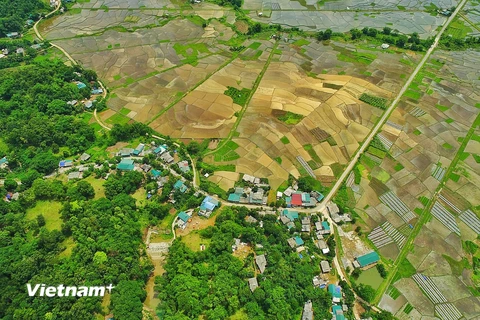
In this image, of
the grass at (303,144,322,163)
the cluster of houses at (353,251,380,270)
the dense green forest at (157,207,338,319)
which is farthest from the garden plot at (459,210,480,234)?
the grass at (303,144,322,163)

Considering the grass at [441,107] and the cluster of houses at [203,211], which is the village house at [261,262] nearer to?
the cluster of houses at [203,211]

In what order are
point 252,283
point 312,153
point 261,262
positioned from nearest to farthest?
point 252,283 < point 261,262 < point 312,153

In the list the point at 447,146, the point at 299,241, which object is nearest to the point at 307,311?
the point at 299,241

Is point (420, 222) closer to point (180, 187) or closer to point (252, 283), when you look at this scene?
point (252, 283)

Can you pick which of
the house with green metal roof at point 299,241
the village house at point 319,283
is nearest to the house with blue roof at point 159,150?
the house with green metal roof at point 299,241

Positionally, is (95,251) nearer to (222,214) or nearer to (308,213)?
(222,214)

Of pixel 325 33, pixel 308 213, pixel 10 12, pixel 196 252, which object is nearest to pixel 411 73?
pixel 325 33
